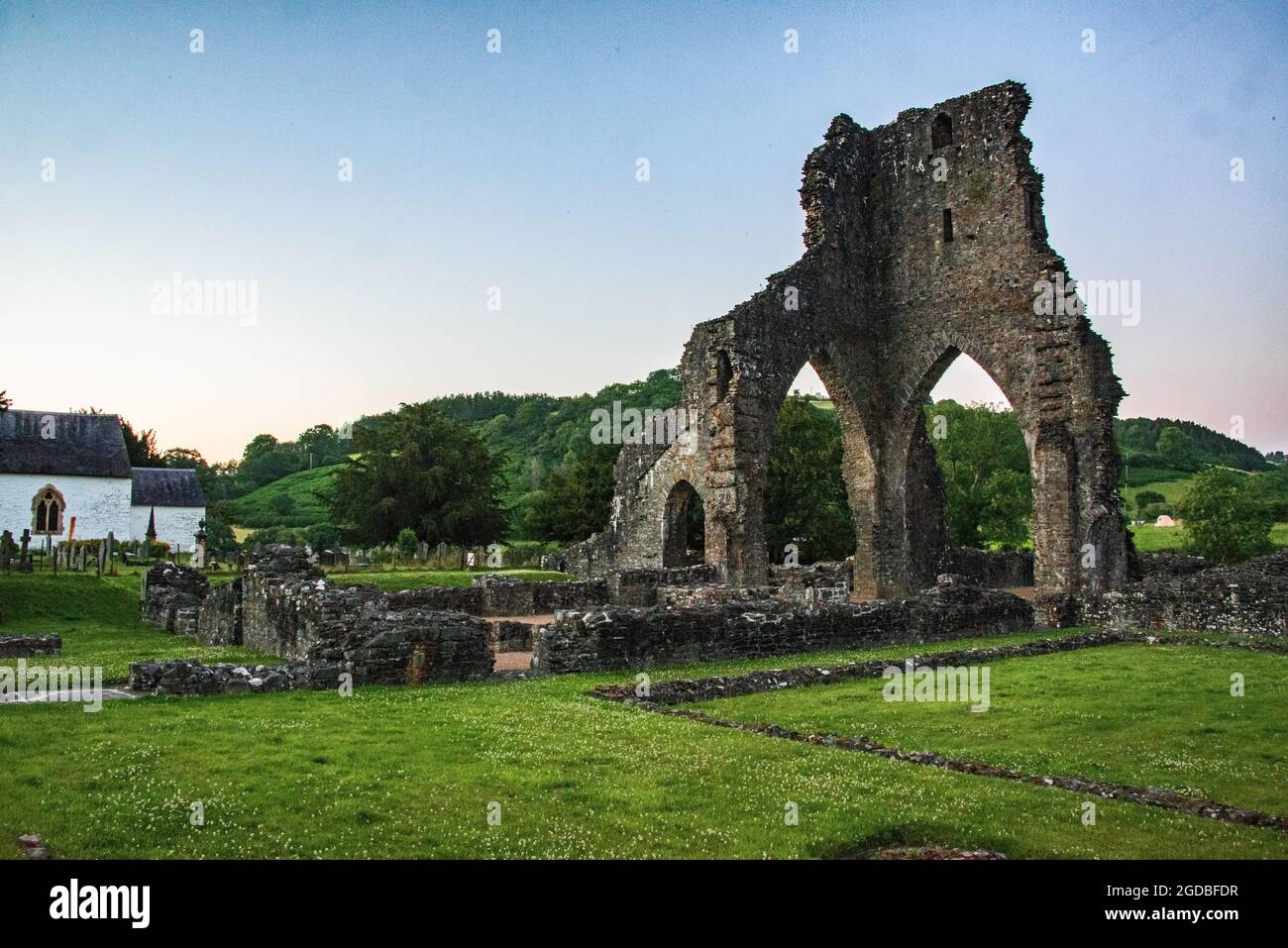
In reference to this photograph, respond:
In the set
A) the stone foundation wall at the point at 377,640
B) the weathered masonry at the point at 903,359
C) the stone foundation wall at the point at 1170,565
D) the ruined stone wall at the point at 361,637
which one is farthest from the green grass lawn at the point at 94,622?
the stone foundation wall at the point at 1170,565

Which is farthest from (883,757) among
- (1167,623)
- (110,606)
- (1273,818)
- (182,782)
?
(110,606)

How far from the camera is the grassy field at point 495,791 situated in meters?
5.52

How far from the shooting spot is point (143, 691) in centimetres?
1038

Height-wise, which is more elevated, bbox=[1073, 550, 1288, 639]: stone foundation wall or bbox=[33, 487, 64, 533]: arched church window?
bbox=[33, 487, 64, 533]: arched church window

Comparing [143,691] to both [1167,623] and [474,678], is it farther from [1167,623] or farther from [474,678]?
[1167,623]

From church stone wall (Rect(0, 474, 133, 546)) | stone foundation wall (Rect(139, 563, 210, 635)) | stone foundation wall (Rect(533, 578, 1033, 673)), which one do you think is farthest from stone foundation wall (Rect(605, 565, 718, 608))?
church stone wall (Rect(0, 474, 133, 546))

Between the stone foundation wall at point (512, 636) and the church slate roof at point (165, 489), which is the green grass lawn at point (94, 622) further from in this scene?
the church slate roof at point (165, 489)

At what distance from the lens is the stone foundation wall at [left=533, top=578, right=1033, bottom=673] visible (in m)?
13.2

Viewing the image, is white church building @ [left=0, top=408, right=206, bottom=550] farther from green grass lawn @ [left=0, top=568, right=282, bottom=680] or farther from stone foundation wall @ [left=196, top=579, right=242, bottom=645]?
stone foundation wall @ [left=196, top=579, right=242, bottom=645]

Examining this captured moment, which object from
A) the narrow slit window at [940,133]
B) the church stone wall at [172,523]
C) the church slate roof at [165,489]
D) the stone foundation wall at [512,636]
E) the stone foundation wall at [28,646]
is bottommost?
the stone foundation wall at [512,636]

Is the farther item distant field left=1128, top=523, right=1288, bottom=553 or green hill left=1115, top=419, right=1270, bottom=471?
green hill left=1115, top=419, right=1270, bottom=471

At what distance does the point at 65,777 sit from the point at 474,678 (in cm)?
583

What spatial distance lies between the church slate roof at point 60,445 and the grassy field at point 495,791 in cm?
4469

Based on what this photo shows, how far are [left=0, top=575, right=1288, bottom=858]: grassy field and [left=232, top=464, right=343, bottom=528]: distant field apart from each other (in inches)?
2655
